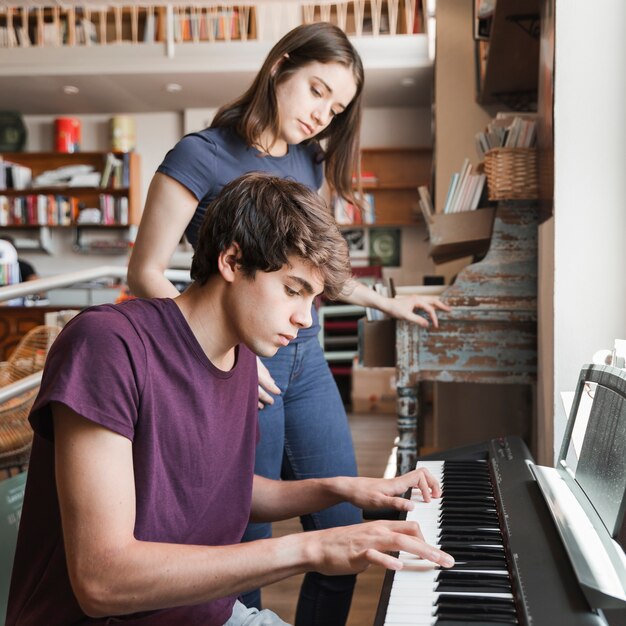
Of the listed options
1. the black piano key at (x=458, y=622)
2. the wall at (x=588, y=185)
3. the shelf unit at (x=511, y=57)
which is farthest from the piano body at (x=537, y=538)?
the shelf unit at (x=511, y=57)

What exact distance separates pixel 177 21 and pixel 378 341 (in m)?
5.20

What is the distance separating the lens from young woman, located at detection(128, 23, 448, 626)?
1543 millimetres

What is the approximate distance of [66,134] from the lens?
721cm

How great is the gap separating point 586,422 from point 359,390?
4.89 metres

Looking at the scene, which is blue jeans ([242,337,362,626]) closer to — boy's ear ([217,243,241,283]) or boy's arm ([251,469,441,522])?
boy's arm ([251,469,441,522])

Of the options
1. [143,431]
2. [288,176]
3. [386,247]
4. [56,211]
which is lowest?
[143,431]

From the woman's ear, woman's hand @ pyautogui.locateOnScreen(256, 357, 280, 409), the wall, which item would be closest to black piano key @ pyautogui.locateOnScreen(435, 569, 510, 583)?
woman's hand @ pyautogui.locateOnScreen(256, 357, 280, 409)

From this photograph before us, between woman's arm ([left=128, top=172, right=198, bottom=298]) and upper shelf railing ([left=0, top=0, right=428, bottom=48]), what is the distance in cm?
500

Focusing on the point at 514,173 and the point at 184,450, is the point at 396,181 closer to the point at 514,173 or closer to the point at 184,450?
the point at 514,173

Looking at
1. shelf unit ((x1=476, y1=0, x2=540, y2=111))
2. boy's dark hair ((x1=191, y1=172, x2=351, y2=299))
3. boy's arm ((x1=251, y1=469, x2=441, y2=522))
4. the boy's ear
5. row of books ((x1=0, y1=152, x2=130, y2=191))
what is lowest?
boy's arm ((x1=251, y1=469, x2=441, y2=522))

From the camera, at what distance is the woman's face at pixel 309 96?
1.62 m

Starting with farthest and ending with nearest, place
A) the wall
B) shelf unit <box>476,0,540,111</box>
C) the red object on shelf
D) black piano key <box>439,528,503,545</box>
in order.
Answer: the red object on shelf
shelf unit <box>476,0,540,111</box>
the wall
black piano key <box>439,528,503,545</box>

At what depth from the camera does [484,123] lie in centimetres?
383

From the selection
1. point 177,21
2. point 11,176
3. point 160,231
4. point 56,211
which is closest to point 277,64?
point 160,231
